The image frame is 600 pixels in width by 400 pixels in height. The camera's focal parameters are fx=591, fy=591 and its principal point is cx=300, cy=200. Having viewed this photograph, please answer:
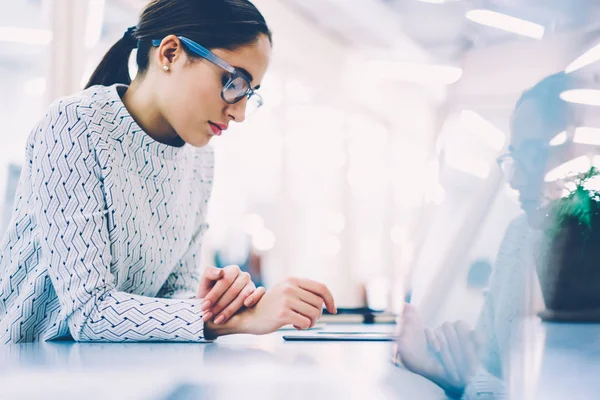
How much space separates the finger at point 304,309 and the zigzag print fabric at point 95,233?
0.13 m

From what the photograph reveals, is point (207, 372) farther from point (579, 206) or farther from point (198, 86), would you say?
point (198, 86)

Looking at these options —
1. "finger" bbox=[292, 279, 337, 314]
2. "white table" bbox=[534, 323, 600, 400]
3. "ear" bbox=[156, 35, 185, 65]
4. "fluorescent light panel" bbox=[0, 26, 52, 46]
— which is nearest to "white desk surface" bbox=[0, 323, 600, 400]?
"white table" bbox=[534, 323, 600, 400]

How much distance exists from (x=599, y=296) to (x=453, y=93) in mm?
172

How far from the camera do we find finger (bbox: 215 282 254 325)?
0.84 metres

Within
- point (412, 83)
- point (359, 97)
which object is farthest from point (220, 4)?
point (412, 83)

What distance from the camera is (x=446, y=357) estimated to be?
1.12ft

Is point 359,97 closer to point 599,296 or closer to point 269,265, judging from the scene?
point 269,265

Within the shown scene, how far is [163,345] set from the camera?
0.78 metres

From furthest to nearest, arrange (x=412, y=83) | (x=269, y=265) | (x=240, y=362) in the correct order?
(x=412, y=83)
(x=269, y=265)
(x=240, y=362)

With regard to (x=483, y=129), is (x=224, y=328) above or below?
below

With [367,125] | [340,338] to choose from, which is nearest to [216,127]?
[340,338]

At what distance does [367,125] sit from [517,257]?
17.9ft

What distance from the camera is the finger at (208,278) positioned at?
0.88 m

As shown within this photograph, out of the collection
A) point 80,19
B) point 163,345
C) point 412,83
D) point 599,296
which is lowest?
point 163,345
